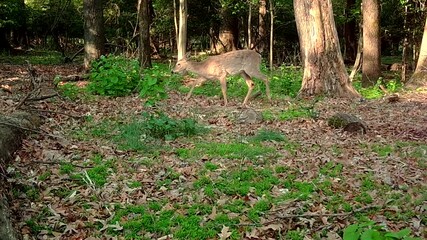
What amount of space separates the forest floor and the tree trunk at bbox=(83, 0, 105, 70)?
4.90 meters

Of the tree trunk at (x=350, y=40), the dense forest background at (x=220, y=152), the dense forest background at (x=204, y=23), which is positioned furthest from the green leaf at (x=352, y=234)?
the tree trunk at (x=350, y=40)

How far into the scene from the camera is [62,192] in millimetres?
4891

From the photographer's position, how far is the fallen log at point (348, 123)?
742cm

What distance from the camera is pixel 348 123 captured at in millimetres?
7504

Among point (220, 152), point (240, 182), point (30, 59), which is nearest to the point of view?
point (240, 182)

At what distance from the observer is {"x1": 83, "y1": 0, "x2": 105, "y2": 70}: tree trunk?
13.1m

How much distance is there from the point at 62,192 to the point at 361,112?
6.13 meters

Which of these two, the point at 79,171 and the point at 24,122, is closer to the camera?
the point at 79,171

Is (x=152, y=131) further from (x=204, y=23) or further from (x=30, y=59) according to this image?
(x=204, y=23)

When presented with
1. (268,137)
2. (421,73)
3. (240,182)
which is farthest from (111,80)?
(421,73)

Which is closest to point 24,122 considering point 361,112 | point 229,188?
point 229,188

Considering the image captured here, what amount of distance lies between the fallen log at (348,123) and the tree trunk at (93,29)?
7.62m

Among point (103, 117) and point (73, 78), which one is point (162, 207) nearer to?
point (103, 117)

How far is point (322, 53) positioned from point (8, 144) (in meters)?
7.24
